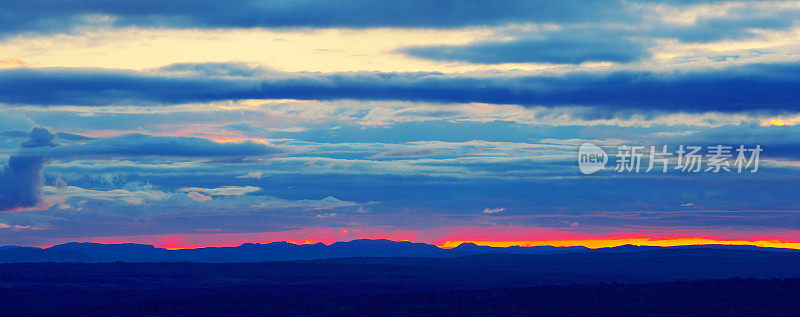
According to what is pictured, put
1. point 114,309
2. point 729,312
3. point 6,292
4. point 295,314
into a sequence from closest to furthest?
point 729,312, point 295,314, point 114,309, point 6,292

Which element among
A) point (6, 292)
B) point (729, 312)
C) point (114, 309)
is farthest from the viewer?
point (6, 292)

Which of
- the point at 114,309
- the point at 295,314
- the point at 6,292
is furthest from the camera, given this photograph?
the point at 6,292

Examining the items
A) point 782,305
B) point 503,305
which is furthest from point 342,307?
point 782,305

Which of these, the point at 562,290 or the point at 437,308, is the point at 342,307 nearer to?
the point at 437,308

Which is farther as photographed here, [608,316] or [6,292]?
[6,292]

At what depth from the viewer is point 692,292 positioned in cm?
13075

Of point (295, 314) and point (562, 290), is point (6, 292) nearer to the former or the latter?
point (295, 314)

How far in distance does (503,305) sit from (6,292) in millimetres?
103466

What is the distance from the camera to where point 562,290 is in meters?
146

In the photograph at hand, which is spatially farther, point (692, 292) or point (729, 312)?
point (692, 292)

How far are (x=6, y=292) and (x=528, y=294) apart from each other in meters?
101

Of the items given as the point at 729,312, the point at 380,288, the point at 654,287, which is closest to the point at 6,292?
the point at 380,288

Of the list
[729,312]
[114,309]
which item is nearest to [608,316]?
[729,312]

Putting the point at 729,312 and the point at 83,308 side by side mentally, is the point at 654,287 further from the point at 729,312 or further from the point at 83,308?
the point at 83,308
